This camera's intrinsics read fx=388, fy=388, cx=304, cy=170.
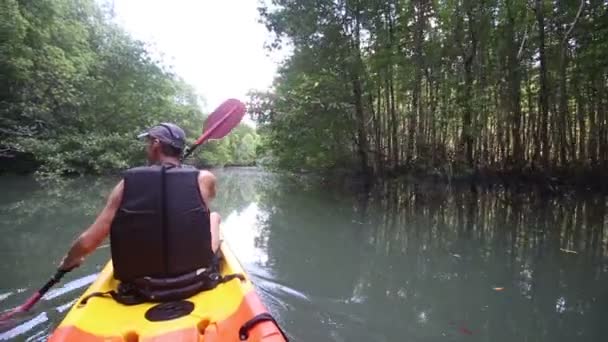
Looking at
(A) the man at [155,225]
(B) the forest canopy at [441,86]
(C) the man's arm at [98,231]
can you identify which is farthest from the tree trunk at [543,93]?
(C) the man's arm at [98,231]

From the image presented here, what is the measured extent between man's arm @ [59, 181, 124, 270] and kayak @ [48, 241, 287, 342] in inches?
8.2

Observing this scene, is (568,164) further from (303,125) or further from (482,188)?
(303,125)

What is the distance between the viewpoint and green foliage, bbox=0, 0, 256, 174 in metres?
10.5

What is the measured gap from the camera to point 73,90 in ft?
37.5

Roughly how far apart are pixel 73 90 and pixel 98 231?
1169cm

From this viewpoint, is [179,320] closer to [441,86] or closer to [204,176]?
[204,176]

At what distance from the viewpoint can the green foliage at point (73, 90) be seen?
1051 cm

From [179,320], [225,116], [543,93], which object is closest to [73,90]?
[225,116]

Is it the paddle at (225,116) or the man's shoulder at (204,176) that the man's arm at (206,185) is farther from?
the paddle at (225,116)

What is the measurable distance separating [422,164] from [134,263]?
11434 mm

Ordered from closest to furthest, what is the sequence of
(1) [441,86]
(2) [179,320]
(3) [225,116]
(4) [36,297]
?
(2) [179,320], (4) [36,297], (3) [225,116], (1) [441,86]

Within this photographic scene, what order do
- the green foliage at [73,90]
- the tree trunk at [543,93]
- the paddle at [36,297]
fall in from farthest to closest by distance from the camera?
1. the green foliage at [73,90]
2. the tree trunk at [543,93]
3. the paddle at [36,297]

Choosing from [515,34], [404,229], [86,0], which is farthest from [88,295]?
[86,0]

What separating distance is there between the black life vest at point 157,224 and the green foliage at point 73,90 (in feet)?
31.2
